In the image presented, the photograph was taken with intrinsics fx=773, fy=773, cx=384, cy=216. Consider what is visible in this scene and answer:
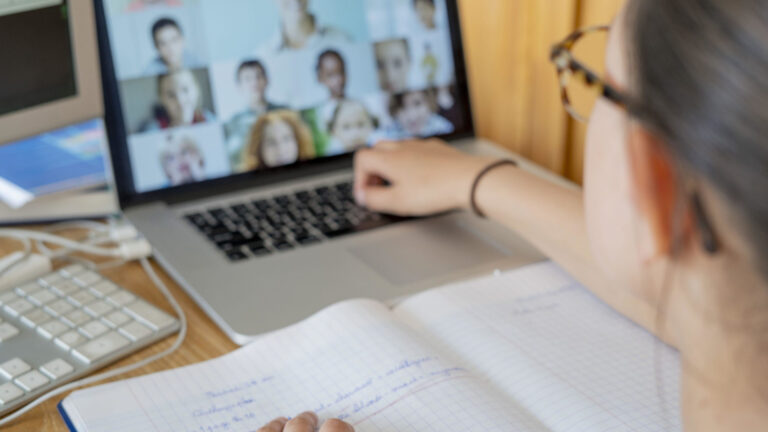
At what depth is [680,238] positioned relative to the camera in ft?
1.41

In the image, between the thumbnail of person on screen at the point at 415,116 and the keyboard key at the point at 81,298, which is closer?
the keyboard key at the point at 81,298

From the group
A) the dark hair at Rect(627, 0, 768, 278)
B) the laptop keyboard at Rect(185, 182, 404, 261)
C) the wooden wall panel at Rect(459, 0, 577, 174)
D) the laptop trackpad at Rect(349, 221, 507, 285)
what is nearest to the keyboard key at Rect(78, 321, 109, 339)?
the laptop keyboard at Rect(185, 182, 404, 261)

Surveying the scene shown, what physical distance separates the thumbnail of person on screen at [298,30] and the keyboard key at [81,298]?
0.38 m

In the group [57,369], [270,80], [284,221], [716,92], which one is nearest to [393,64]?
[270,80]

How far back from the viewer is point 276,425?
1.84ft

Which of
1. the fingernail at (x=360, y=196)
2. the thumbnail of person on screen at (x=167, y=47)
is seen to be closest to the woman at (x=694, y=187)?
the fingernail at (x=360, y=196)

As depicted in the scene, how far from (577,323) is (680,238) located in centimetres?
31

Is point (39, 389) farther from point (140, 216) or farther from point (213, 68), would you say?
point (213, 68)

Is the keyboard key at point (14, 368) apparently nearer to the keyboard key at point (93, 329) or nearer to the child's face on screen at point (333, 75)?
the keyboard key at point (93, 329)

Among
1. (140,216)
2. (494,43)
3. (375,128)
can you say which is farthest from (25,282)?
(494,43)

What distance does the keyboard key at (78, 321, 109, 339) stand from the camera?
676mm

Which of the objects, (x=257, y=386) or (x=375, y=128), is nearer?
(x=257, y=386)

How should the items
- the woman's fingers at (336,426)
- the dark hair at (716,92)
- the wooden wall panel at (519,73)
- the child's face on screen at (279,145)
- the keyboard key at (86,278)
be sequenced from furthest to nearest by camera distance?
the wooden wall panel at (519,73), the child's face on screen at (279,145), the keyboard key at (86,278), the woman's fingers at (336,426), the dark hair at (716,92)

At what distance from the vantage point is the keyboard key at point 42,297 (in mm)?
720
